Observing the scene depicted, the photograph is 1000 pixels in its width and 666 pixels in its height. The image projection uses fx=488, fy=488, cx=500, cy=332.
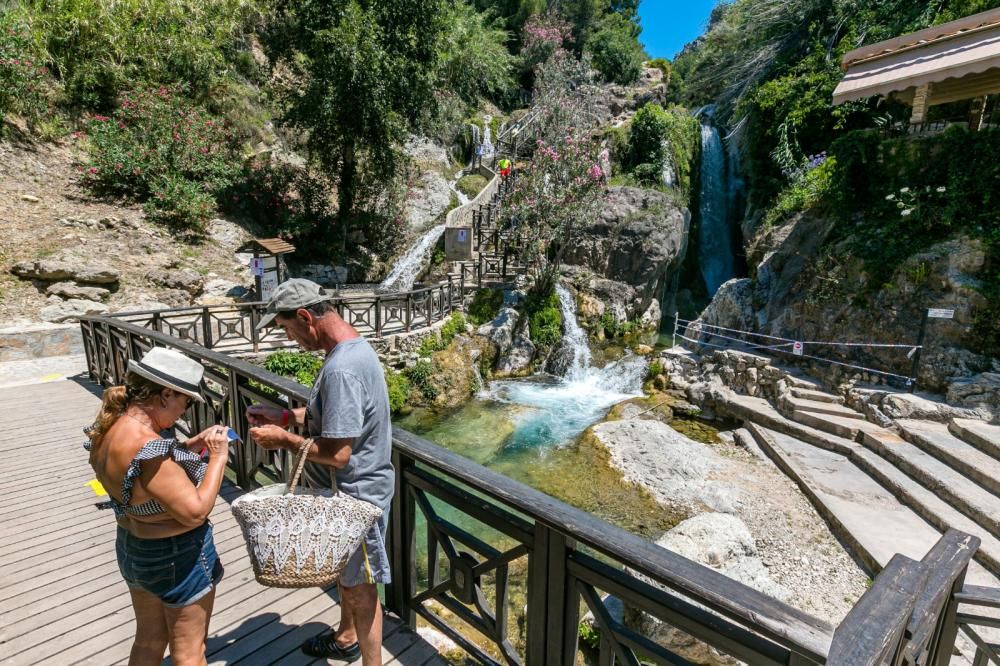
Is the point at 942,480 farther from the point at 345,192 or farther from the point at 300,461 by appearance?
the point at 345,192

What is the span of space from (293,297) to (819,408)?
11145 mm

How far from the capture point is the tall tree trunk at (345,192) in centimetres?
1719

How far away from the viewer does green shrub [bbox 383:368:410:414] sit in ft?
37.2

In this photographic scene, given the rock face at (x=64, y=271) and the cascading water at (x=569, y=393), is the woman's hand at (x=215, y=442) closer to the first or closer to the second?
the cascading water at (x=569, y=393)

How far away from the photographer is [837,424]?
31.3 feet

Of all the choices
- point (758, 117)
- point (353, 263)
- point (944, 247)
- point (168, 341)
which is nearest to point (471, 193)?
point (353, 263)

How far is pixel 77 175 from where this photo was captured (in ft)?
44.3

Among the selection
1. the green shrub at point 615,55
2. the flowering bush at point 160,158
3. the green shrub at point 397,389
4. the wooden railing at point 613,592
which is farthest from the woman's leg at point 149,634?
the green shrub at point 615,55

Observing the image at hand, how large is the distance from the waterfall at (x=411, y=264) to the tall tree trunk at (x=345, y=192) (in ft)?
6.77

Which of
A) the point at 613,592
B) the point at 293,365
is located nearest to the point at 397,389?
the point at 293,365

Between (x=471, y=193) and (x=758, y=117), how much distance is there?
12.2 meters

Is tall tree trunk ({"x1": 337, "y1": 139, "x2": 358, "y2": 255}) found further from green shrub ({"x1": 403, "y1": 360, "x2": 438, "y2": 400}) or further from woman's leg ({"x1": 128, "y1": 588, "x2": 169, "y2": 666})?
woman's leg ({"x1": 128, "y1": 588, "x2": 169, "y2": 666})

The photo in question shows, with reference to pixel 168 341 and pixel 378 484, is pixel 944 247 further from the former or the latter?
pixel 168 341

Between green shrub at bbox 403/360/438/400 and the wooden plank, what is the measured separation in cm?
1107
